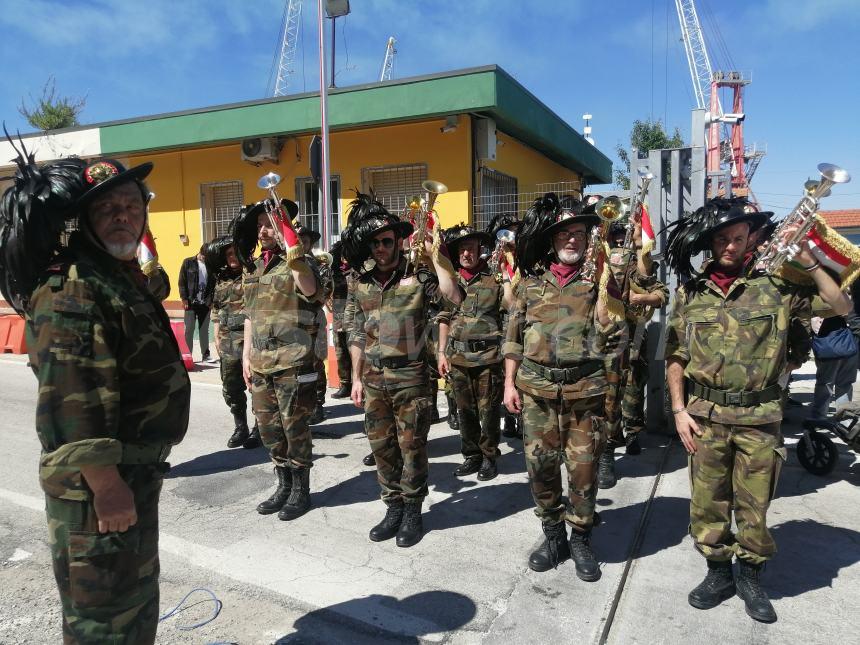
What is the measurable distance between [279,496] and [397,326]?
5.40 feet

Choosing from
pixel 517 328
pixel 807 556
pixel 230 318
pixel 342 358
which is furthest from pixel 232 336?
pixel 807 556

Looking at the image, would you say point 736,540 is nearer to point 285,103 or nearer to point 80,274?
point 80,274

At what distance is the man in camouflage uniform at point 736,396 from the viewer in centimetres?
299

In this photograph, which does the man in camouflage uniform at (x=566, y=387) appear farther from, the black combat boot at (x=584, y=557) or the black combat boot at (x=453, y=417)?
the black combat boot at (x=453, y=417)

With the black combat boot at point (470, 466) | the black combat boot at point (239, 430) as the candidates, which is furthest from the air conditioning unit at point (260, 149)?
the black combat boot at point (470, 466)

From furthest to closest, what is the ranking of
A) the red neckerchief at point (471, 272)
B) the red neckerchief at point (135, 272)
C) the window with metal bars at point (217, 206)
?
the window with metal bars at point (217, 206), the red neckerchief at point (471, 272), the red neckerchief at point (135, 272)

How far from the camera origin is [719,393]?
10.0ft

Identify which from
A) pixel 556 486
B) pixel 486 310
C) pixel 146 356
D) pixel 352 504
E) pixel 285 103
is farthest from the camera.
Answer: pixel 285 103

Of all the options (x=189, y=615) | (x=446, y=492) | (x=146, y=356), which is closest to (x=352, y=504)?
(x=446, y=492)

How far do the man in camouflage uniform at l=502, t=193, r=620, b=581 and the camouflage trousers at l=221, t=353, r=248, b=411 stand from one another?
346cm

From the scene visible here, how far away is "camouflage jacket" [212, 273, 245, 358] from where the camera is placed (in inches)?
231

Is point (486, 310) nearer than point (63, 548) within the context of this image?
No

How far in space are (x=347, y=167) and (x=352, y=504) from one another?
8523 mm

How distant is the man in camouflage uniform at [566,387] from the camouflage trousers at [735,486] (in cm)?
57
